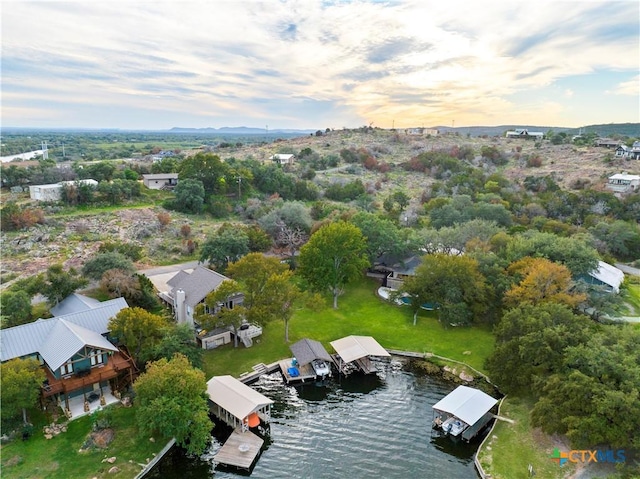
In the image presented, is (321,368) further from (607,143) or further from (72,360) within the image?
(607,143)

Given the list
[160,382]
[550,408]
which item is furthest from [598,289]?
[160,382]

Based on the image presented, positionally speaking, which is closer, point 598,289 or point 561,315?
point 561,315

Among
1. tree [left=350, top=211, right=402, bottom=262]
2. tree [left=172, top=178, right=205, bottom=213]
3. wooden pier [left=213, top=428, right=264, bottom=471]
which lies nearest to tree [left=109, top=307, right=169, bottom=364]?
wooden pier [left=213, top=428, right=264, bottom=471]

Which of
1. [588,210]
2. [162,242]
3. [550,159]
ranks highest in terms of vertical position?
[550,159]

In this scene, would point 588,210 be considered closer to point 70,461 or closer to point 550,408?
point 550,408

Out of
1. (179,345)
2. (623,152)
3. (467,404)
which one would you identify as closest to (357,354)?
(467,404)

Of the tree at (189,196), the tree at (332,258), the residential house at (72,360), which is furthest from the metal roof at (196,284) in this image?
the tree at (189,196)
